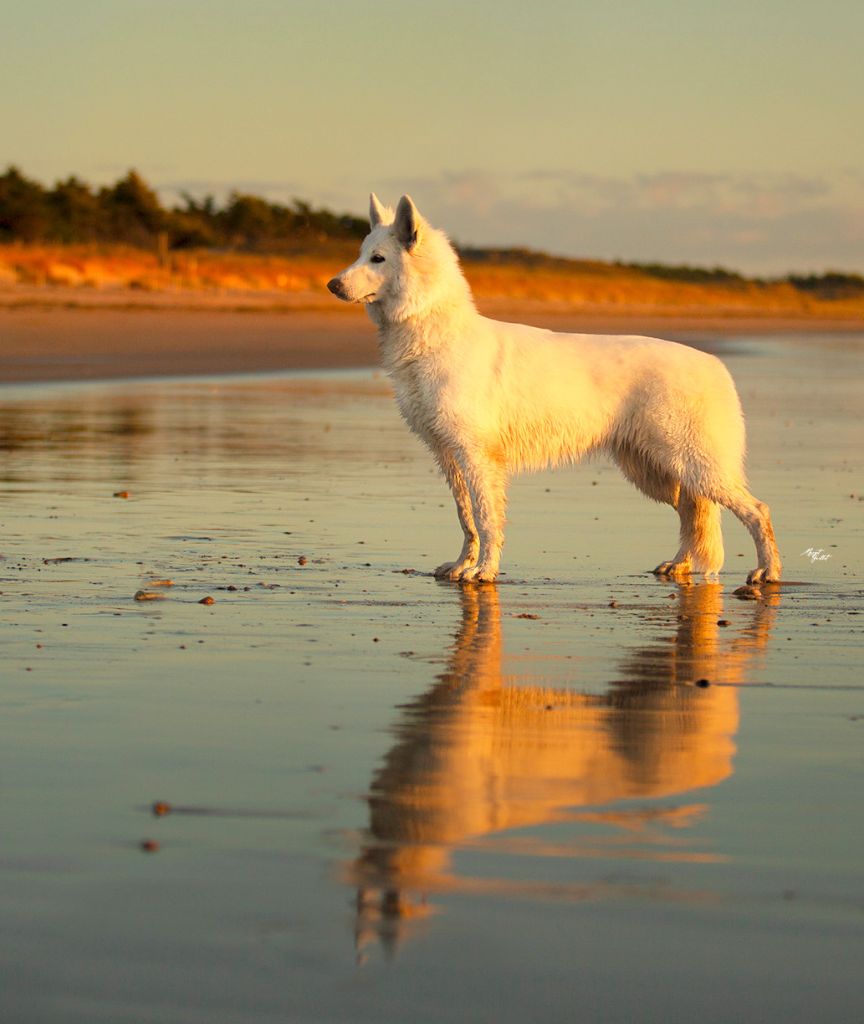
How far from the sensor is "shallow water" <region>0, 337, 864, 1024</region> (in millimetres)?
3240

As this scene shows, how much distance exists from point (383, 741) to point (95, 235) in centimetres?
5887

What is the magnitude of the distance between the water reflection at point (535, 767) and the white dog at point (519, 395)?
2.57 m

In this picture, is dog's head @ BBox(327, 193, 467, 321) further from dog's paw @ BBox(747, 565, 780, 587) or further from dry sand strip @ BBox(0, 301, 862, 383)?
dry sand strip @ BBox(0, 301, 862, 383)

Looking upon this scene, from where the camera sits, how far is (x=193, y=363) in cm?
2652

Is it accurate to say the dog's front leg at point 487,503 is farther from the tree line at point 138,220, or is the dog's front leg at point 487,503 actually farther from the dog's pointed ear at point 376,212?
the tree line at point 138,220

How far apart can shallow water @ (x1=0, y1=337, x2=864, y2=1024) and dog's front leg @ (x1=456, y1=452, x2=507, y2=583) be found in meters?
0.20

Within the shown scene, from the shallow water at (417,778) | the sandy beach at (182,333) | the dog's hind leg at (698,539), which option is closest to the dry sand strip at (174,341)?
the sandy beach at (182,333)

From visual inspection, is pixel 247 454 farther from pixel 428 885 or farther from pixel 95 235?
pixel 95 235

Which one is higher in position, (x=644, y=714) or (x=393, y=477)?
(x=393, y=477)

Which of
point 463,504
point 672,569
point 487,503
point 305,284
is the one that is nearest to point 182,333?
point 305,284

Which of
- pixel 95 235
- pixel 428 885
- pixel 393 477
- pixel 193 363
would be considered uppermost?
pixel 95 235

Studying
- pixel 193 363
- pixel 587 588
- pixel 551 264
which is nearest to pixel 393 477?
pixel 587 588

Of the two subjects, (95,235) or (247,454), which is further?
(95,235)

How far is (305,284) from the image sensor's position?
53.3 metres
